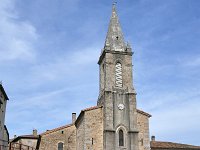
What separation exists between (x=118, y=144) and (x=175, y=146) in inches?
489

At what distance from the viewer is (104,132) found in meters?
30.7

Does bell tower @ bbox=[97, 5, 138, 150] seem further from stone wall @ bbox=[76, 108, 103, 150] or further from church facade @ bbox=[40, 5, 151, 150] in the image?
stone wall @ bbox=[76, 108, 103, 150]

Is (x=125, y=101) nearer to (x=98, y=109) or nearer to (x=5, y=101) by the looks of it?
(x=98, y=109)

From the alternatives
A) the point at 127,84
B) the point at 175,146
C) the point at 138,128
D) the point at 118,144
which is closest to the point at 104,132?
the point at 118,144

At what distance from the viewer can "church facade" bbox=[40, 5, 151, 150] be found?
101 ft

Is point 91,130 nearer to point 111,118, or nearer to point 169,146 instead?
point 111,118

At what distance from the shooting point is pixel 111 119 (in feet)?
103

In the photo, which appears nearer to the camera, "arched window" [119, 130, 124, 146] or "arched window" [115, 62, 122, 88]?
"arched window" [119, 130, 124, 146]

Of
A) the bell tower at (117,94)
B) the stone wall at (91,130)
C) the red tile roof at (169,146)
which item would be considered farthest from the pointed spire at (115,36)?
the red tile roof at (169,146)

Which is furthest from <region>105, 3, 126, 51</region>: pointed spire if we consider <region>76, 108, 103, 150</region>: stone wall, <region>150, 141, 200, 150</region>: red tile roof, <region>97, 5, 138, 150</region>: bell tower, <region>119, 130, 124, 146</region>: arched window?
<region>150, 141, 200, 150</region>: red tile roof

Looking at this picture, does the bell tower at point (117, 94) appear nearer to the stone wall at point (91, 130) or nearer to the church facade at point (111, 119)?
the church facade at point (111, 119)

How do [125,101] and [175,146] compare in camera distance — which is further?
[175,146]

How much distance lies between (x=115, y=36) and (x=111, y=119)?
10311 millimetres

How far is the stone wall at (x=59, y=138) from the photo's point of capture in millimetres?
33250
